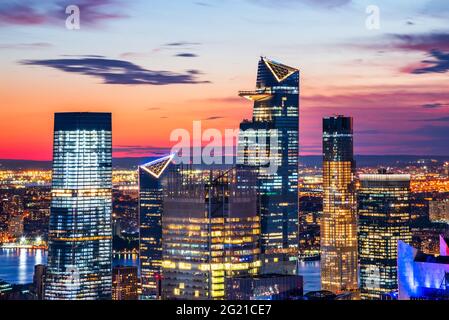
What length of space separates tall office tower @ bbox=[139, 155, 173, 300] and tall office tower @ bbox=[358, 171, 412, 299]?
22.5 ft

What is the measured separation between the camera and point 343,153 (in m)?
35.4

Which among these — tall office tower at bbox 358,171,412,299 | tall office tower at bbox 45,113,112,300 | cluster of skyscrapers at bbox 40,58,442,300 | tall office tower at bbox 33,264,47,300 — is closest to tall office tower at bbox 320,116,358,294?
cluster of skyscrapers at bbox 40,58,442,300

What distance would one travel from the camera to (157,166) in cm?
2939

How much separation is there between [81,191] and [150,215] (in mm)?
2888

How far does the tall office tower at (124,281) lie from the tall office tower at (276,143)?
5.83 m

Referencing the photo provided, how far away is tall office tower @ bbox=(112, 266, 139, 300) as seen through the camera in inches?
1069

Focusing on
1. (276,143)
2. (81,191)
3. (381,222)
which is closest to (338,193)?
(276,143)

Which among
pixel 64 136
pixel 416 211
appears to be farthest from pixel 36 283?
pixel 416 211

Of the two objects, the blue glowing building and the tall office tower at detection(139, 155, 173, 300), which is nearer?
the blue glowing building

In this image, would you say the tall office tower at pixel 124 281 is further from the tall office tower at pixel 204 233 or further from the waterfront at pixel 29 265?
the tall office tower at pixel 204 233

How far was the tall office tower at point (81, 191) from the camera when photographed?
1205 inches

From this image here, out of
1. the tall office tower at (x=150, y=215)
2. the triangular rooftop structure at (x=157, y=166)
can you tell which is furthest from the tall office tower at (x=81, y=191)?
the triangular rooftop structure at (x=157, y=166)

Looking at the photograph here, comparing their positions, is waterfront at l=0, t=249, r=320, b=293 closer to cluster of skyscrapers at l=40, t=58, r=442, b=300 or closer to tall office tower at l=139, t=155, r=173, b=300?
cluster of skyscrapers at l=40, t=58, r=442, b=300
